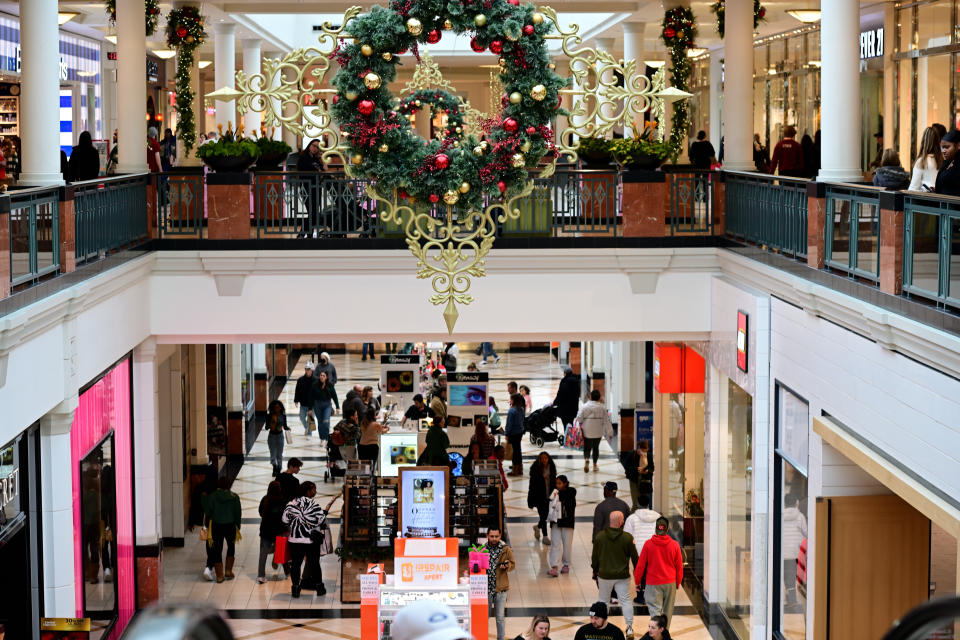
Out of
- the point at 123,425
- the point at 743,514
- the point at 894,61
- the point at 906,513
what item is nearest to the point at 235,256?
the point at 123,425

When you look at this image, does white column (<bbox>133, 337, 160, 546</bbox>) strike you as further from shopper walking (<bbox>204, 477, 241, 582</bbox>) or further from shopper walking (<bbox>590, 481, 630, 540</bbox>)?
shopper walking (<bbox>590, 481, 630, 540</bbox>)

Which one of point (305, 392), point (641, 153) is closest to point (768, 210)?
point (641, 153)

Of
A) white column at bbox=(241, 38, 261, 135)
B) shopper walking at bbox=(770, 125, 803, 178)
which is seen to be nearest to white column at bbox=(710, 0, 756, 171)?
shopper walking at bbox=(770, 125, 803, 178)

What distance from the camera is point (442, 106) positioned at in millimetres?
8391

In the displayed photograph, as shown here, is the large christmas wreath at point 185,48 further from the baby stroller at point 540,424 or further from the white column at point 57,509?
the white column at point 57,509

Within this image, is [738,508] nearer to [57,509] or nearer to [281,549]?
[281,549]

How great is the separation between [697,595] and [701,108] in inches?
866

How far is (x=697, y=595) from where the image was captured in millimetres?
14055

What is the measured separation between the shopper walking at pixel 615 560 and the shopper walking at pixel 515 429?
21.2 feet

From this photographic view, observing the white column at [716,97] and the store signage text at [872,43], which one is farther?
the white column at [716,97]

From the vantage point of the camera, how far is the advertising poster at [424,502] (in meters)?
14.4

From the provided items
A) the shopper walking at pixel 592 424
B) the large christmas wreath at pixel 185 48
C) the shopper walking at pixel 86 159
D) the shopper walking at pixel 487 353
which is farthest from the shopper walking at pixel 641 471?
the shopper walking at pixel 487 353

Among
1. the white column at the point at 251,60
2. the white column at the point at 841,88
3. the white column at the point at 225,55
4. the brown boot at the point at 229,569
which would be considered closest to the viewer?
the white column at the point at 841,88

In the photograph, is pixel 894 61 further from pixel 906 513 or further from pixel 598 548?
pixel 906 513
